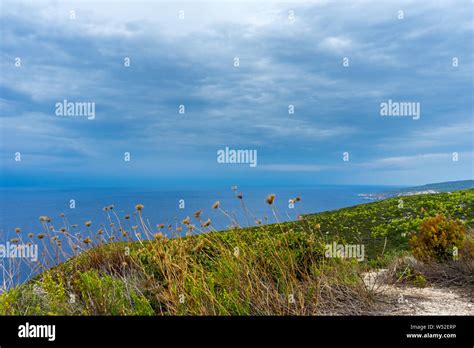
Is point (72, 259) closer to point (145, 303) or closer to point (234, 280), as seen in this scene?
point (145, 303)

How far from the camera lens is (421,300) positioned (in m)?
5.68

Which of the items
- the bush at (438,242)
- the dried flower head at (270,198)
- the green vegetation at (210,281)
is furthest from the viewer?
the bush at (438,242)

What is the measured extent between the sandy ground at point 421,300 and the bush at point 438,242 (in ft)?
3.34

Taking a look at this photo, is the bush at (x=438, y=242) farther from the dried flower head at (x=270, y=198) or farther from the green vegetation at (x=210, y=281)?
the dried flower head at (x=270, y=198)

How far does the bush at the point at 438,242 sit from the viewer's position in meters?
7.50

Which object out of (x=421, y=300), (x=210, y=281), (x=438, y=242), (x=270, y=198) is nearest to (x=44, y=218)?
(x=210, y=281)

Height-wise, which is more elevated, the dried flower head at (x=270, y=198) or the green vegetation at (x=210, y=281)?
the dried flower head at (x=270, y=198)

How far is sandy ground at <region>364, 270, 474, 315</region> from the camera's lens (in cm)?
525

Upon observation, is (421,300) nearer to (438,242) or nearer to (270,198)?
(438,242)

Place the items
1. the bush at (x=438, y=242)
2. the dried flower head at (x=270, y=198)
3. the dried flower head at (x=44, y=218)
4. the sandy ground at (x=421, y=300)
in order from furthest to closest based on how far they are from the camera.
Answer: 1. the bush at (x=438, y=242)
2. the dried flower head at (x=44, y=218)
3. the sandy ground at (x=421, y=300)
4. the dried flower head at (x=270, y=198)

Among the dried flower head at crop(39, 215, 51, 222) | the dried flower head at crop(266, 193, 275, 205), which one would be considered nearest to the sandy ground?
the dried flower head at crop(266, 193, 275, 205)

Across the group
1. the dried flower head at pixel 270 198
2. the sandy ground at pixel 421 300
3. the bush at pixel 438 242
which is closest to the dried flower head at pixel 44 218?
the dried flower head at pixel 270 198

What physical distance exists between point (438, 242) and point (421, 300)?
2146 millimetres
